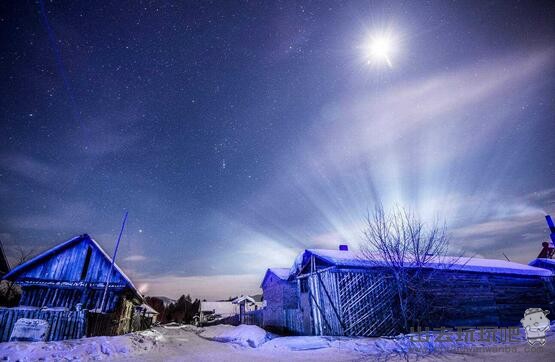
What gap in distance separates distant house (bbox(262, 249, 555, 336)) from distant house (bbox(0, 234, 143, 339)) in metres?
12.2

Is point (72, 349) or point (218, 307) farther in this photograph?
point (218, 307)

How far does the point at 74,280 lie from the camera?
1669 cm

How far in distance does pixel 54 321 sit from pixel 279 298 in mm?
16159

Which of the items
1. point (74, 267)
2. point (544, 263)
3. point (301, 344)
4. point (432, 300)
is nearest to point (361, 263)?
point (432, 300)

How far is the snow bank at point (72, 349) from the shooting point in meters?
8.66

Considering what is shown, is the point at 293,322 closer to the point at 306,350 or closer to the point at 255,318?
the point at 306,350

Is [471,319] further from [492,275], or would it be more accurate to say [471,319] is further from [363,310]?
[363,310]

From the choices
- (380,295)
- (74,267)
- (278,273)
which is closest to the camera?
(380,295)

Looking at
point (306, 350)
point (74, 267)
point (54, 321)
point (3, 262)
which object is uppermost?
point (3, 262)

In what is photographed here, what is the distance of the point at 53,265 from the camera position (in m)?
16.9

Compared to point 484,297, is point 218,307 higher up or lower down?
lower down

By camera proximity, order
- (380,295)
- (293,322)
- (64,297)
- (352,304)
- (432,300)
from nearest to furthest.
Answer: (352,304), (380,295), (432,300), (64,297), (293,322)

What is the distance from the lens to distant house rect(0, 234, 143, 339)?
53.2ft

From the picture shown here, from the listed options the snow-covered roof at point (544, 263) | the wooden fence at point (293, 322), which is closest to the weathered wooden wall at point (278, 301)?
the wooden fence at point (293, 322)
